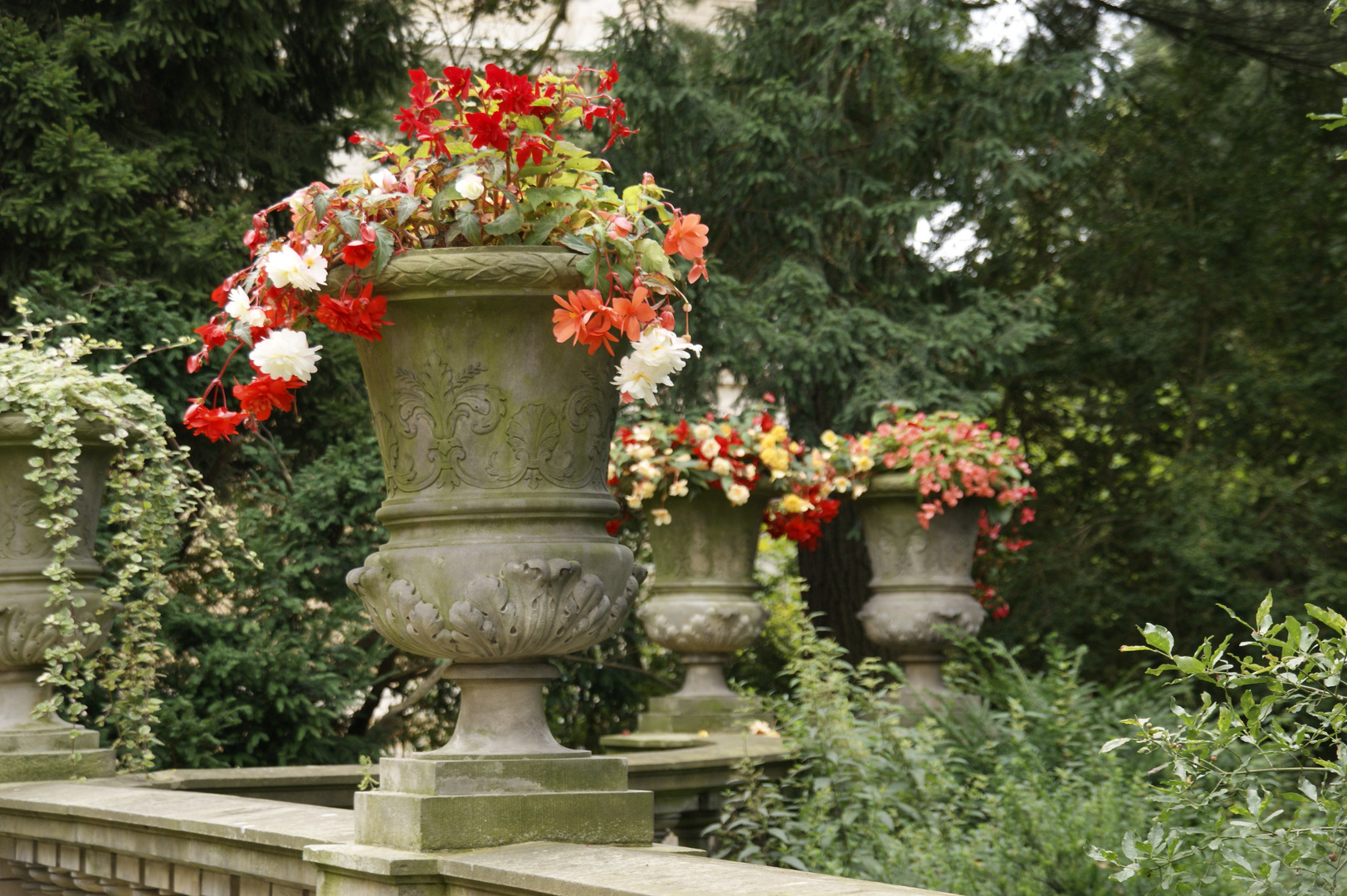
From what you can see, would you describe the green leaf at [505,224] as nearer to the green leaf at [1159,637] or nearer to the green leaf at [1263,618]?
the green leaf at [1159,637]

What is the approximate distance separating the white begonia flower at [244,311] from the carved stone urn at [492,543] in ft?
0.68

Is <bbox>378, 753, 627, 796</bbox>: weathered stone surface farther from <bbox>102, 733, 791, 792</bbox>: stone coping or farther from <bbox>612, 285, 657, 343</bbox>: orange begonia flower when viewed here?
<bbox>102, 733, 791, 792</bbox>: stone coping

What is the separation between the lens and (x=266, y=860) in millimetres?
3143

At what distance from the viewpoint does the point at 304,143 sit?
8703 mm

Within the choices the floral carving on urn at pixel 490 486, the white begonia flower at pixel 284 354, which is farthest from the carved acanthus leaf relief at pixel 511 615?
the white begonia flower at pixel 284 354

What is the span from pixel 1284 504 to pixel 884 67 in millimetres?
4558

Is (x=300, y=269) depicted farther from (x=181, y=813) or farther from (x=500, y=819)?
(x=181, y=813)

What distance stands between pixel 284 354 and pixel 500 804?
965 millimetres

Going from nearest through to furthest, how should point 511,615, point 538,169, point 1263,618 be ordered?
point 1263,618
point 511,615
point 538,169

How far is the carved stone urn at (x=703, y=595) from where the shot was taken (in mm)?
6637

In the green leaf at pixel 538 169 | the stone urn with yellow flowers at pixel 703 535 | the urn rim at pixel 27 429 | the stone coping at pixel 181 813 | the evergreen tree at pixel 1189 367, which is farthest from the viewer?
the evergreen tree at pixel 1189 367

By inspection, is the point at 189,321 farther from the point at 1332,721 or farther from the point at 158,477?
the point at 1332,721

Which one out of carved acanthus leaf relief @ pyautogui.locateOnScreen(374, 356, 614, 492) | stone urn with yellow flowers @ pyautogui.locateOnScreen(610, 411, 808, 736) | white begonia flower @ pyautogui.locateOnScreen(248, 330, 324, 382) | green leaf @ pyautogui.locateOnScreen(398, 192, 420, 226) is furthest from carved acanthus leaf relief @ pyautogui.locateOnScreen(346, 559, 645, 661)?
stone urn with yellow flowers @ pyautogui.locateOnScreen(610, 411, 808, 736)

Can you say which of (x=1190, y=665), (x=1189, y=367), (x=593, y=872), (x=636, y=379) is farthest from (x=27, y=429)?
(x=1189, y=367)
